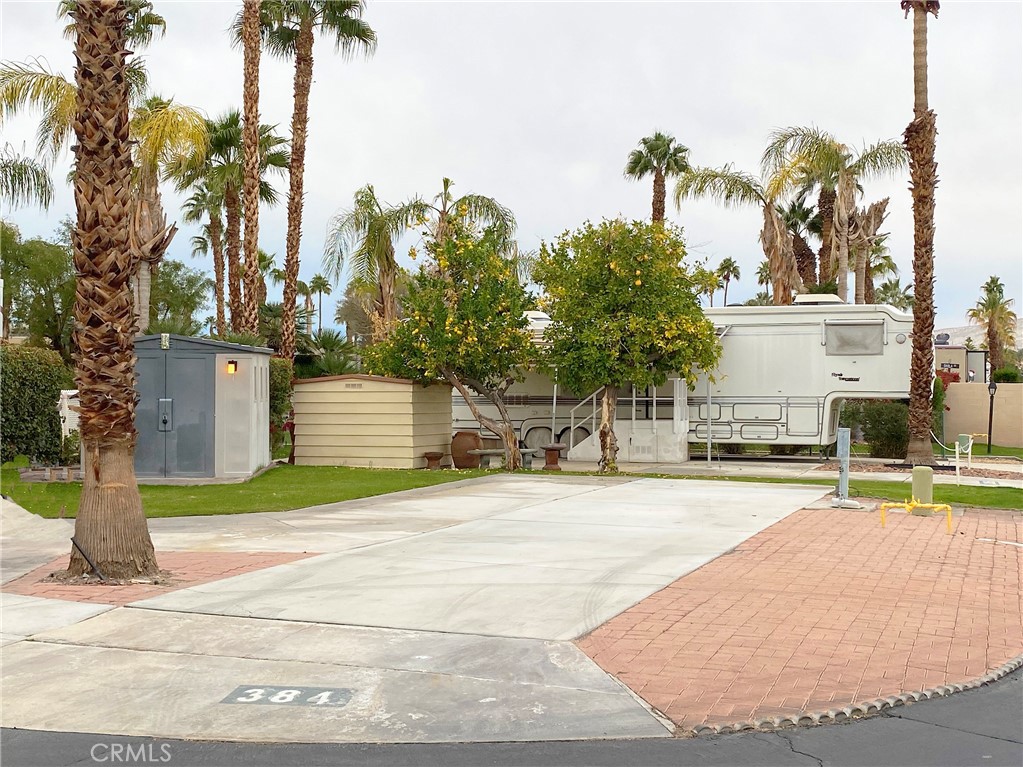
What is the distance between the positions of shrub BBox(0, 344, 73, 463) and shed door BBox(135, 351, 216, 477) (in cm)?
292

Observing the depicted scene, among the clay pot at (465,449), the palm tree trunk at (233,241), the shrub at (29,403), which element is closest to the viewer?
the shrub at (29,403)

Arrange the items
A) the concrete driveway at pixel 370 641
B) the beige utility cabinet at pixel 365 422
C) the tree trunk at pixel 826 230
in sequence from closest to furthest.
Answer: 1. the concrete driveway at pixel 370 641
2. the beige utility cabinet at pixel 365 422
3. the tree trunk at pixel 826 230

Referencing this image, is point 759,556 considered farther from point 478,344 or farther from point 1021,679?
point 478,344

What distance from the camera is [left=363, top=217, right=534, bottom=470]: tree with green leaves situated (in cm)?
2167

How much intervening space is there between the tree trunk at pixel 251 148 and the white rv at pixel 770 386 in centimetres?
653

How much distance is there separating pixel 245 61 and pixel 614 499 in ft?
49.0

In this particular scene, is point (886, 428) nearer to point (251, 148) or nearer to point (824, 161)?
point (824, 161)

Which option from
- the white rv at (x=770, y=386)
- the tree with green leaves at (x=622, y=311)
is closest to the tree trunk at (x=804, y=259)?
the white rv at (x=770, y=386)

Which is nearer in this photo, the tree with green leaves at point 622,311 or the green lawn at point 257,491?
the green lawn at point 257,491

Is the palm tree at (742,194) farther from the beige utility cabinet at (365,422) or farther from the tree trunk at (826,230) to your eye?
the beige utility cabinet at (365,422)

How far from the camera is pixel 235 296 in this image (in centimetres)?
3180

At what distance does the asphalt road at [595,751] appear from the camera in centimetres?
527

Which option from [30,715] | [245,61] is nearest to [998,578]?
[30,715]

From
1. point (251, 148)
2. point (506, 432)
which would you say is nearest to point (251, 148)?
point (251, 148)
